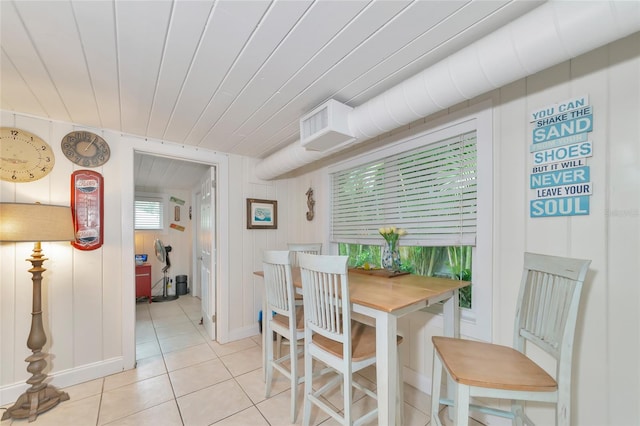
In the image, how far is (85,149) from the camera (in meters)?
2.29

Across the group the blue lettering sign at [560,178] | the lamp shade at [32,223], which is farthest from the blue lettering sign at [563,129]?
the lamp shade at [32,223]

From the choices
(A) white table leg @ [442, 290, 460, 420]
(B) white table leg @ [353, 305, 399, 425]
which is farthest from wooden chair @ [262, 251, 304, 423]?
(A) white table leg @ [442, 290, 460, 420]

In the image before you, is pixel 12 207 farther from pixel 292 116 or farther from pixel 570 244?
pixel 570 244

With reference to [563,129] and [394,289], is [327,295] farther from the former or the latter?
[563,129]

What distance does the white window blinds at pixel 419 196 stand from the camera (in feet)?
6.00

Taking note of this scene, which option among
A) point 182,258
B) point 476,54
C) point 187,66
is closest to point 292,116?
point 187,66

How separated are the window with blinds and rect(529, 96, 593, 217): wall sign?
231 inches

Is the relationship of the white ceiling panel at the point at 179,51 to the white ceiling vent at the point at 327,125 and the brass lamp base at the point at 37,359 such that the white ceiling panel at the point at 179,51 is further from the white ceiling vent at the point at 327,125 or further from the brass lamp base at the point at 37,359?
the brass lamp base at the point at 37,359

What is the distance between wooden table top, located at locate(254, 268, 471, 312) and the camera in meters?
1.33

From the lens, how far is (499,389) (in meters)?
1.04

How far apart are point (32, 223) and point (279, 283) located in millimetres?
1699

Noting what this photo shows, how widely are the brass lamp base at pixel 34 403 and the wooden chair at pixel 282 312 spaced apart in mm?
1559

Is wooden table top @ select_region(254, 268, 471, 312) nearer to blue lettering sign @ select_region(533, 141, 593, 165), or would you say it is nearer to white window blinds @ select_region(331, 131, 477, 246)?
white window blinds @ select_region(331, 131, 477, 246)

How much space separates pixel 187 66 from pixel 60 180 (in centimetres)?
168
